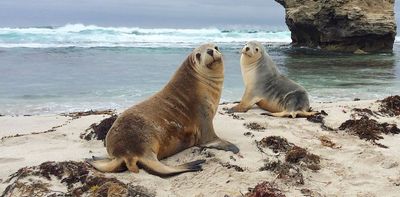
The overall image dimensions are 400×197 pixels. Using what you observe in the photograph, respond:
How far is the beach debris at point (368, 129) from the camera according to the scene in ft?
19.6

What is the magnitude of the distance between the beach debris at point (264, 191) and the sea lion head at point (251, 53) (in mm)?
4124

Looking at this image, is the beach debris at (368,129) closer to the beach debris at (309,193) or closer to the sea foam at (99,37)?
the beach debris at (309,193)

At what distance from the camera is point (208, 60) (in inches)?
213

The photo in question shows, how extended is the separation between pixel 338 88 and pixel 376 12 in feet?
53.9

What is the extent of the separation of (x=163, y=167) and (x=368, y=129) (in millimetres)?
2795

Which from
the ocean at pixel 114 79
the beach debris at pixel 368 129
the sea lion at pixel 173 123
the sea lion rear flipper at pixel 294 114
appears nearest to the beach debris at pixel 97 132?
the sea lion at pixel 173 123

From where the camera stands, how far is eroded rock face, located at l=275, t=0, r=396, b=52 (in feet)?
89.2

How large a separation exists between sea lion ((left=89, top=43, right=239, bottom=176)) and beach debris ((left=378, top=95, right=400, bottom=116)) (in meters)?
3.28

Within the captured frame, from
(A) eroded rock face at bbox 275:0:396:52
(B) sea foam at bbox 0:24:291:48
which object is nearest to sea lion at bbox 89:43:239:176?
(A) eroded rock face at bbox 275:0:396:52

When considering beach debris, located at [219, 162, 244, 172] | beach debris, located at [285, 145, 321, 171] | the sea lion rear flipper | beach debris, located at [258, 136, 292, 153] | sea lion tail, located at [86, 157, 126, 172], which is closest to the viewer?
sea lion tail, located at [86, 157, 126, 172]

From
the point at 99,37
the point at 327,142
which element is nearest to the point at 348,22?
the point at 99,37

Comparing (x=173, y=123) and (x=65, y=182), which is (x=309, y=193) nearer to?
(x=173, y=123)

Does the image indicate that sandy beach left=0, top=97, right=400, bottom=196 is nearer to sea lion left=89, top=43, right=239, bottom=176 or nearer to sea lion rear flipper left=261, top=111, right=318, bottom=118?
sea lion left=89, top=43, right=239, bottom=176

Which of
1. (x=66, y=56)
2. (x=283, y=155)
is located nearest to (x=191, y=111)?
(x=283, y=155)
